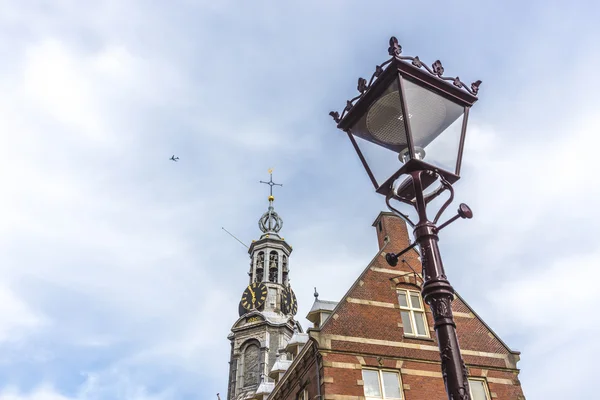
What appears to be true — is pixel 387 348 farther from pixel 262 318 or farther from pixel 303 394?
pixel 262 318

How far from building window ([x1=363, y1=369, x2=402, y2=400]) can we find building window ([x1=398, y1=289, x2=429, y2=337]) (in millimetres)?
1636

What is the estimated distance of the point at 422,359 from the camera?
15383mm

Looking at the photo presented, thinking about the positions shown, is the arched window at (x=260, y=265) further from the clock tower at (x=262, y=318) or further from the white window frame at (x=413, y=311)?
the white window frame at (x=413, y=311)

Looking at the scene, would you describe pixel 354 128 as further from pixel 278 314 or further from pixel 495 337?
pixel 278 314

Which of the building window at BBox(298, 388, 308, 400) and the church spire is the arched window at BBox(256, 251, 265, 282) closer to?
the church spire

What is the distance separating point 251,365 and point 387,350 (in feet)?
132

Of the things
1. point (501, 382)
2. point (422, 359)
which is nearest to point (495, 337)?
point (501, 382)

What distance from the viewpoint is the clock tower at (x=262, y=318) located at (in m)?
52.0

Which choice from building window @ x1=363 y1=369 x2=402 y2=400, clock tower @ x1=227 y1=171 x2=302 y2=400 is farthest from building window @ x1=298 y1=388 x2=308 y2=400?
clock tower @ x1=227 y1=171 x2=302 y2=400

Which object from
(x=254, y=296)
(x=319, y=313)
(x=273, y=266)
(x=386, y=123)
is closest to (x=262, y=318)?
(x=254, y=296)

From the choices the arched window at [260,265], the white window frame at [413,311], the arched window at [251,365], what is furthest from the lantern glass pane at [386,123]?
the arched window at [260,265]

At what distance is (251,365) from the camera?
174 ft

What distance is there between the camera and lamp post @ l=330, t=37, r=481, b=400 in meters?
4.37

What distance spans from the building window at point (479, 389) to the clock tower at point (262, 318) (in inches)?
1387
